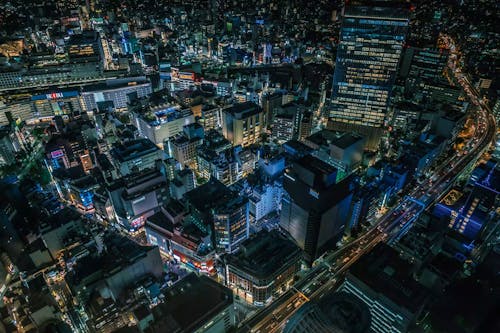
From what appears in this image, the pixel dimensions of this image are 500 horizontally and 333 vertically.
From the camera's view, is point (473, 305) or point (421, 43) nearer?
point (473, 305)

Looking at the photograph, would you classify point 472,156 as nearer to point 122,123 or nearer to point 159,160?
point 159,160

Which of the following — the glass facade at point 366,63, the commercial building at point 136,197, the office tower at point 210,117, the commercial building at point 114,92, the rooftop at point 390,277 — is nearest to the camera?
the rooftop at point 390,277

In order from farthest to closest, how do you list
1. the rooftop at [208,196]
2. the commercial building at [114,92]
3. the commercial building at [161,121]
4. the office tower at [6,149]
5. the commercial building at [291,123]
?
the commercial building at [114,92] < the commercial building at [161,121] < the commercial building at [291,123] < the office tower at [6,149] < the rooftop at [208,196]

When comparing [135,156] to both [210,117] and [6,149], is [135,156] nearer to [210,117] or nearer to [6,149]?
[210,117]

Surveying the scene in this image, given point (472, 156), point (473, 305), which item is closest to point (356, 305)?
point (473, 305)

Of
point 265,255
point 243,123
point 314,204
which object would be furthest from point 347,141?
point 265,255

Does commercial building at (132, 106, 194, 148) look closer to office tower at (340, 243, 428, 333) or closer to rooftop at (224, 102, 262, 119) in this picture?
rooftop at (224, 102, 262, 119)

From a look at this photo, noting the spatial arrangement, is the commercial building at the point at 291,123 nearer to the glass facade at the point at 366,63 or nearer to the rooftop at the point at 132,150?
the glass facade at the point at 366,63

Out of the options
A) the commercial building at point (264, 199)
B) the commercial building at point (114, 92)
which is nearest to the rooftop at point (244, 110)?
the commercial building at point (264, 199)
